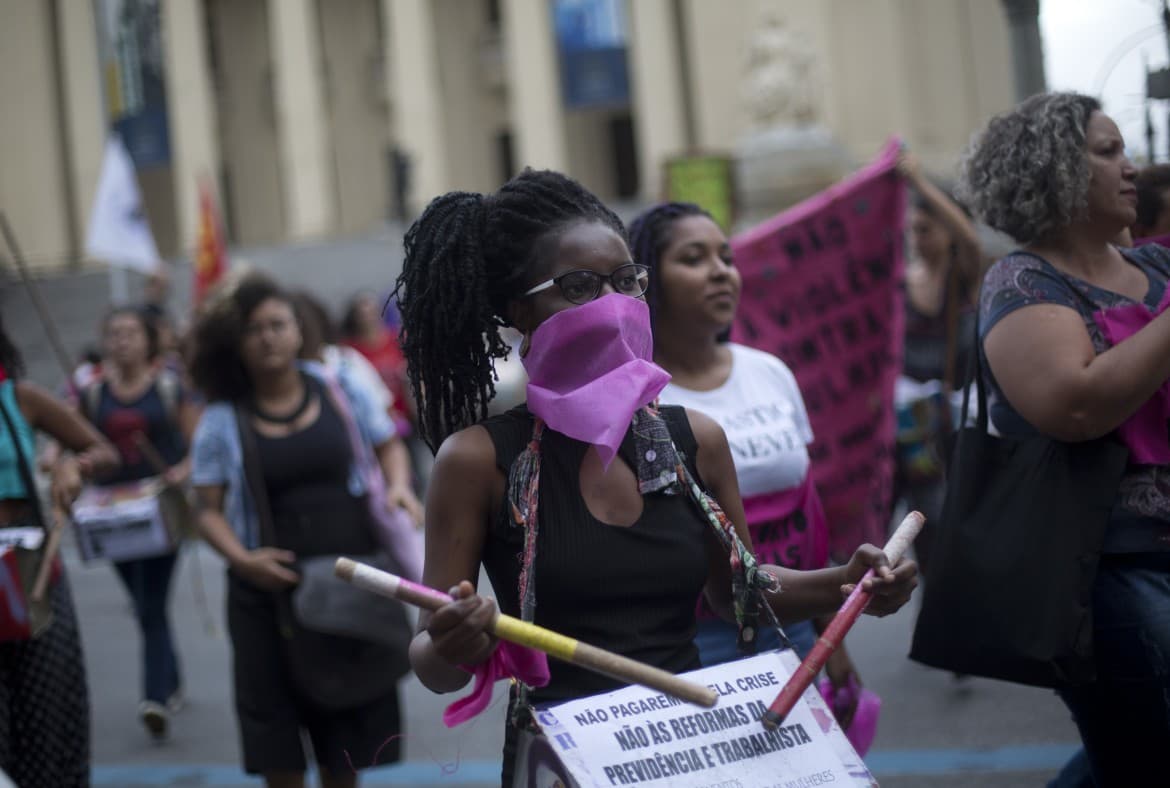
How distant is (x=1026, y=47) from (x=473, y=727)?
402 cm

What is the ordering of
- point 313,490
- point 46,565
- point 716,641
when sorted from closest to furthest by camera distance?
1. point 716,641
2. point 46,565
3. point 313,490

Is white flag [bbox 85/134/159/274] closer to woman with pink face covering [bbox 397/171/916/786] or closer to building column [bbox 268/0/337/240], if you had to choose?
woman with pink face covering [bbox 397/171/916/786]

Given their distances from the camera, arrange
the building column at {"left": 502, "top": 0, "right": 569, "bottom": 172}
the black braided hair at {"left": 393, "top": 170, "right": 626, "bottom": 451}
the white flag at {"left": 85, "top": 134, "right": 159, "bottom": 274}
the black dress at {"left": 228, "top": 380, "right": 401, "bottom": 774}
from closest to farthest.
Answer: the black braided hair at {"left": 393, "top": 170, "right": 626, "bottom": 451}, the black dress at {"left": 228, "top": 380, "right": 401, "bottom": 774}, the white flag at {"left": 85, "top": 134, "right": 159, "bottom": 274}, the building column at {"left": 502, "top": 0, "right": 569, "bottom": 172}

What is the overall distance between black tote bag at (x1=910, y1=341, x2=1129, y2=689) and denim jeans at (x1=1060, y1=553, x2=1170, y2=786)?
5 cm

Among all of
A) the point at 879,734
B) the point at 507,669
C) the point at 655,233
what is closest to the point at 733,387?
the point at 655,233

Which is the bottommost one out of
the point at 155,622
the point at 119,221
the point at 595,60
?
the point at 155,622

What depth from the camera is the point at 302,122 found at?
116 ft

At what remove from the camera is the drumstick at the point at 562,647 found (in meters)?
2.08

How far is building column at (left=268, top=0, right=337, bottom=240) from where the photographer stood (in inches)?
1377

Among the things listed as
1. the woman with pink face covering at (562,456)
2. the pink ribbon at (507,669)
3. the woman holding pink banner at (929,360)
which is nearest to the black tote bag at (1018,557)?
the woman with pink face covering at (562,456)

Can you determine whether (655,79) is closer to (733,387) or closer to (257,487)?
(257,487)

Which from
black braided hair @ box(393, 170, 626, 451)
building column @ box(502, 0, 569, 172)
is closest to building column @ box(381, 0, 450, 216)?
building column @ box(502, 0, 569, 172)

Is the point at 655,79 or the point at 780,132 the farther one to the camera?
the point at 655,79

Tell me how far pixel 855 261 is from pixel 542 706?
3131 millimetres
